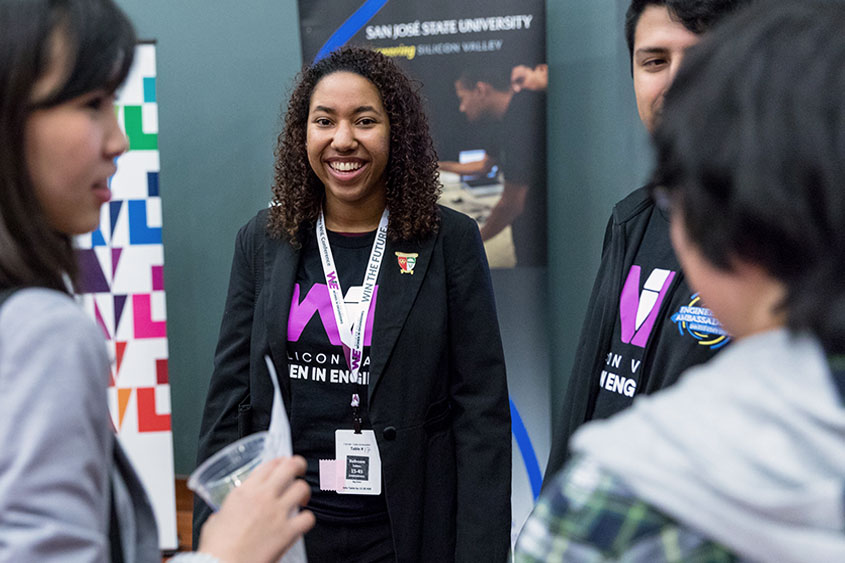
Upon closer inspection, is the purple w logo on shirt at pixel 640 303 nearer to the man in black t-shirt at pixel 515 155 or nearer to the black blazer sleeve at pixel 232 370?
the black blazer sleeve at pixel 232 370

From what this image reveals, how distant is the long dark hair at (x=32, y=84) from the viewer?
0.79 metres

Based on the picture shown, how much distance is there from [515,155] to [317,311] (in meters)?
1.52

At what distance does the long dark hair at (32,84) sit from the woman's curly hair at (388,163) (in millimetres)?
1127

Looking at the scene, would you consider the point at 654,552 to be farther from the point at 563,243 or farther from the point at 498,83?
the point at 563,243

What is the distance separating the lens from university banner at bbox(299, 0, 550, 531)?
309cm

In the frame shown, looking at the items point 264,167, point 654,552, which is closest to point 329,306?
point 654,552

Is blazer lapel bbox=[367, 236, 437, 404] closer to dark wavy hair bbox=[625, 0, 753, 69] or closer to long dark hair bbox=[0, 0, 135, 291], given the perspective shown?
dark wavy hair bbox=[625, 0, 753, 69]

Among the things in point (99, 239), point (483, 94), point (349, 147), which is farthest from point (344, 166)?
point (99, 239)

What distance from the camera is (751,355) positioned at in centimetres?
65

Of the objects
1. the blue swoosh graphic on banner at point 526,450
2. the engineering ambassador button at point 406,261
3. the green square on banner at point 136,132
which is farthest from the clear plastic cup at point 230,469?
the green square on banner at point 136,132

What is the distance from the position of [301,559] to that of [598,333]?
0.76 m

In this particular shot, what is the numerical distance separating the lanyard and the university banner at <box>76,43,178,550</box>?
63.1 inches

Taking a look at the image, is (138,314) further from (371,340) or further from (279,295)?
(371,340)

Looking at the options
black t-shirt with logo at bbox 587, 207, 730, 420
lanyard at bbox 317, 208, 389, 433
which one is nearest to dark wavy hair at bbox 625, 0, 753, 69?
black t-shirt with logo at bbox 587, 207, 730, 420
